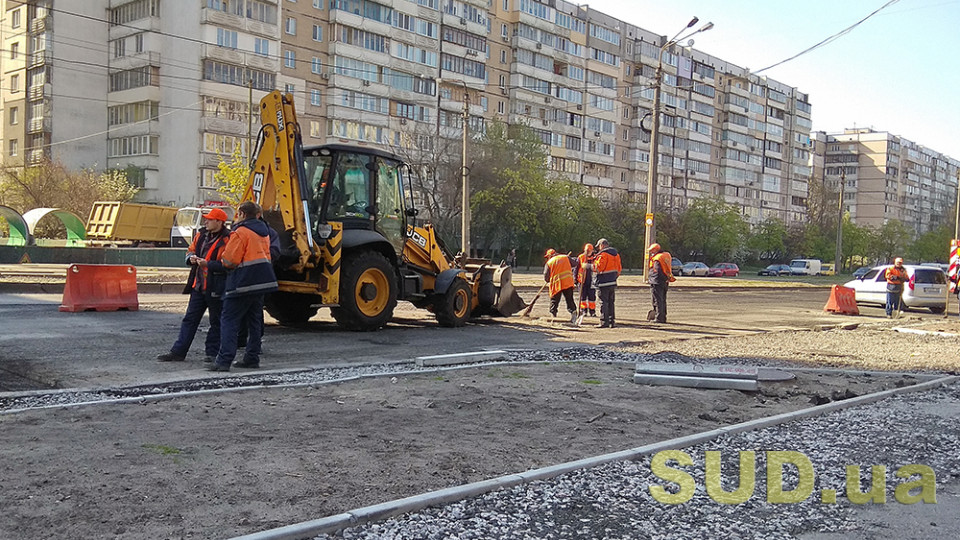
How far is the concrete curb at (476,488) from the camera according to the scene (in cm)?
371

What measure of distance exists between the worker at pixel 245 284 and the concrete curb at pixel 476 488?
458cm

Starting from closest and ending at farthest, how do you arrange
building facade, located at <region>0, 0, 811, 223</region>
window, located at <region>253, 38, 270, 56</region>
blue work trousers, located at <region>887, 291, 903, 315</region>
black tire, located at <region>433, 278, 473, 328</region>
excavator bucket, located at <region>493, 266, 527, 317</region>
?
black tire, located at <region>433, 278, 473, 328</region>
excavator bucket, located at <region>493, 266, 527, 317</region>
blue work trousers, located at <region>887, 291, 903, 315</region>
building facade, located at <region>0, 0, 811, 223</region>
window, located at <region>253, 38, 270, 56</region>

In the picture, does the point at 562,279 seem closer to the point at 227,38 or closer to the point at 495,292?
the point at 495,292

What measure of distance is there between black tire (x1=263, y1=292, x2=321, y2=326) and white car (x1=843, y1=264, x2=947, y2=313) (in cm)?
1820

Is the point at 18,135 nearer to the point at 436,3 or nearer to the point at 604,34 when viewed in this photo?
the point at 436,3

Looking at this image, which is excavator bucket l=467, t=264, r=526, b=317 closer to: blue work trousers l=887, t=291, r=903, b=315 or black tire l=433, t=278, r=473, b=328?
black tire l=433, t=278, r=473, b=328

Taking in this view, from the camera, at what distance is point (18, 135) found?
6228 cm

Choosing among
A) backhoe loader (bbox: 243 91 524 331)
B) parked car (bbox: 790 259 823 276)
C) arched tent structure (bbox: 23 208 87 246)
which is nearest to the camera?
backhoe loader (bbox: 243 91 524 331)

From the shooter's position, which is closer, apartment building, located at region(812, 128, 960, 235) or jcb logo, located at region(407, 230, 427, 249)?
jcb logo, located at region(407, 230, 427, 249)

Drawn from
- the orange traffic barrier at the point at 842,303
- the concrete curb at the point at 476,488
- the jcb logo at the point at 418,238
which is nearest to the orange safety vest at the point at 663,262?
the jcb logo at the point at 418,238

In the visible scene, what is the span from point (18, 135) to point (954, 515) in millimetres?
70414

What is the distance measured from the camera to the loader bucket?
50.6 feet

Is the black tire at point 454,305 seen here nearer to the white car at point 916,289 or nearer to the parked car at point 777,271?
the white car at point 916,289

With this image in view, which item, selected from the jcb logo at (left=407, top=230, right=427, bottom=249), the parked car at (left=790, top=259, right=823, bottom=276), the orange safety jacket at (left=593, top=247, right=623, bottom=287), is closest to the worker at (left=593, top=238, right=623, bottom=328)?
the orange safety jacket at (left=593, top=247, right=623, bottom=287)
